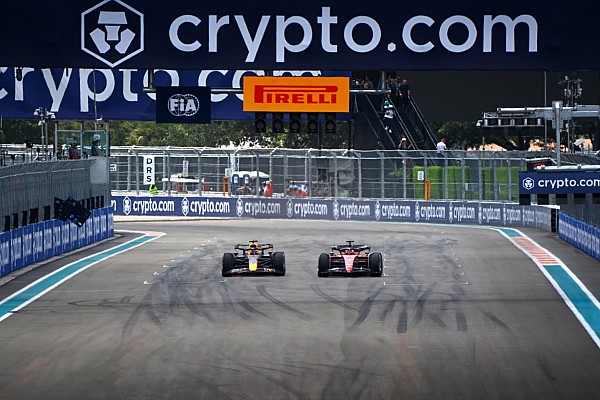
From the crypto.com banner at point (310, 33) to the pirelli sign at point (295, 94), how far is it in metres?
16.1

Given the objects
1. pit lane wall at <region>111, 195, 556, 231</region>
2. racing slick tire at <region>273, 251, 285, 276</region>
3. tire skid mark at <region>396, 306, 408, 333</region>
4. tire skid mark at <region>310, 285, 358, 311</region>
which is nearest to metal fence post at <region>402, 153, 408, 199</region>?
pit lane wall at <region>111, 195, 556, 231</region>

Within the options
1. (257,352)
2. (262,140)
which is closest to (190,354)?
(257,352)

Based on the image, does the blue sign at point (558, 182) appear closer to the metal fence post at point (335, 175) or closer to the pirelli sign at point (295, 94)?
the pirelli sign at point (295, 94)

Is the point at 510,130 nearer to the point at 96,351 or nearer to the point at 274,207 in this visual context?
the point at 274,207

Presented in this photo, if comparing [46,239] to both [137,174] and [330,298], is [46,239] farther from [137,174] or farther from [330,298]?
[137,174]

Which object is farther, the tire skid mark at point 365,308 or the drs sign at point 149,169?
the drs sign at point 149,169

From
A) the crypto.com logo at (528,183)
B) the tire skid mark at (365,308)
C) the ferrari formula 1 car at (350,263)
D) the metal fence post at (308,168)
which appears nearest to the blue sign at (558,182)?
the crypto.com logo at (528,183)

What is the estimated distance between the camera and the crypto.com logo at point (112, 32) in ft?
65.0

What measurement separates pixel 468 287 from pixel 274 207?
100 feet

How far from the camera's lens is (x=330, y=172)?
5472 cm

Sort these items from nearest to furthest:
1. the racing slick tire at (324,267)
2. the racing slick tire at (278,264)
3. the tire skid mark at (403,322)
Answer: the tire skid mark at (403,322) < the racing slick tire at (324,267) < the racing slick tire at (278,264)

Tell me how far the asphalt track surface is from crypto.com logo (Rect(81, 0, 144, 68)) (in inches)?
160

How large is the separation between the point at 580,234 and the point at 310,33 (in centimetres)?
1779

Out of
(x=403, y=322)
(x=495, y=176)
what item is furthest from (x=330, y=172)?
(x=403, y=322)
